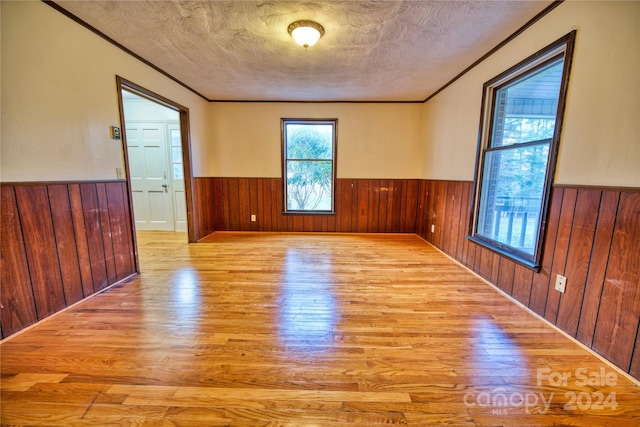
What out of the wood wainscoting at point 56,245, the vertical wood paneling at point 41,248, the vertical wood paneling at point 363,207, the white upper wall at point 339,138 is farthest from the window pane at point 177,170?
the vertical wood paneling at point 363,207

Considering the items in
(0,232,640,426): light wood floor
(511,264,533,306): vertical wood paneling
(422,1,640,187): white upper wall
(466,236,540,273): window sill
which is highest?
(422,1,640,187): white upper wall

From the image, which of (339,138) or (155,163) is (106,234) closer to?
(155,163)

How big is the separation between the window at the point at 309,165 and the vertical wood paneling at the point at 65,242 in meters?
3.02

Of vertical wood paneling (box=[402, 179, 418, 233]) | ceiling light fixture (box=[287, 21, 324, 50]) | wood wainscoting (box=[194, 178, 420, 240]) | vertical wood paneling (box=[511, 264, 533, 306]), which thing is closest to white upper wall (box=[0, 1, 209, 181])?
ceiling light fixture (box=[287, 21, 324, 50])

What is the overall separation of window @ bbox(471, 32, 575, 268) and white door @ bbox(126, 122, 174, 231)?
4917mm

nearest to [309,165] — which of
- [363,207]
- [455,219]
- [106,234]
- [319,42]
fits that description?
[363,207]

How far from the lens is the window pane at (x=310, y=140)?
458 centimetres

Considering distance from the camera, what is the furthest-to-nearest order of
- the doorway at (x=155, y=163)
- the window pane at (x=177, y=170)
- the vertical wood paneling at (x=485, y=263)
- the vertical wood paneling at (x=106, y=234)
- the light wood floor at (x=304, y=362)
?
the window pane at (x=177, y=170) → the doorway at (x=155, y=163) → the vertical wood paneling at (x=485, y=263) → the vertical wood paneling at (x=106, y=234) → the light wood floor at (x=304, y=362)

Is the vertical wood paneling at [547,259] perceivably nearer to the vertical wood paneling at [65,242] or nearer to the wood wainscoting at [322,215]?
the wood wainscoting at [322,215]

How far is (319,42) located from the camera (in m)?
2.47

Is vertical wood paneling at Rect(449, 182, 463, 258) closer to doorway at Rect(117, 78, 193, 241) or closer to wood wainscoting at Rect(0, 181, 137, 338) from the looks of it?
wood wainscoting at Rect(0, 181, 137, 338)

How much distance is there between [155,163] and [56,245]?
294 cm

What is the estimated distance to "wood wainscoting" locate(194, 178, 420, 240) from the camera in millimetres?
4633

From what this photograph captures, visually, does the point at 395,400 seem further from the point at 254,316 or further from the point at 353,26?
the point at 353,26
